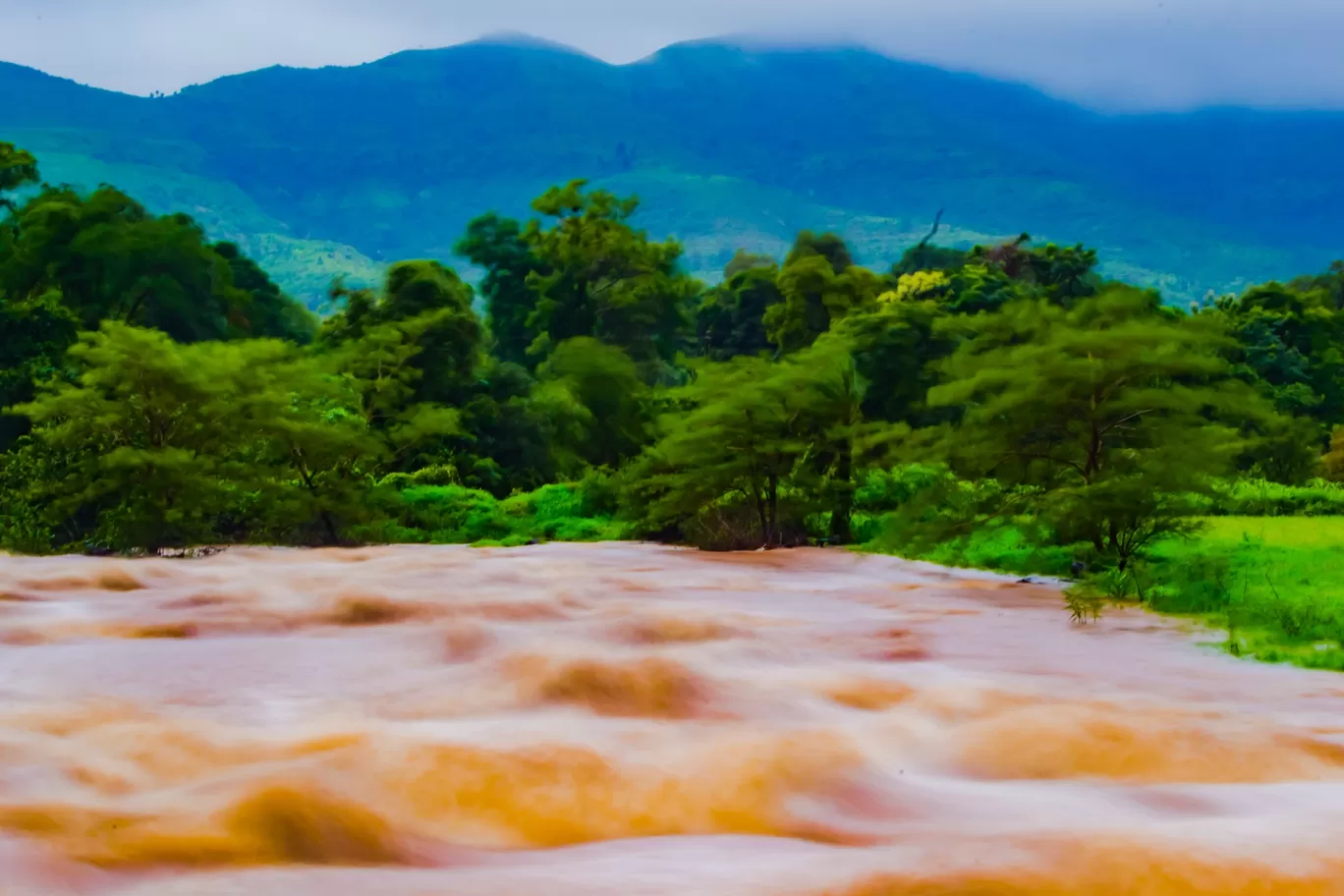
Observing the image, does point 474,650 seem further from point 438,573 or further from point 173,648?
point 438,573

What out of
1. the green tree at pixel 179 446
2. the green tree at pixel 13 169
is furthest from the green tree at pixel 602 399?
the green tree at pixel 13 169

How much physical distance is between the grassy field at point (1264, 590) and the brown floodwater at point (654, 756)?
810 millimetres

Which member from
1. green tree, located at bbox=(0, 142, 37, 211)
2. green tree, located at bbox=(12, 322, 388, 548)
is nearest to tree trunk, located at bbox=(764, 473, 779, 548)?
green tree, located at bbox=(12, 322, 388, 548)

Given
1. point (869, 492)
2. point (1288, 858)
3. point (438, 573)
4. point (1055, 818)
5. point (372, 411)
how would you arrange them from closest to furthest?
point (1288, 858) < point (1055, 818) < point (438, 573) < point (869, 492) < point (372, 411)

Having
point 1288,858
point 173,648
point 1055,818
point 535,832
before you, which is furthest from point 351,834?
point 173,648

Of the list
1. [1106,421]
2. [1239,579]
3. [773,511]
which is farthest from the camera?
[773,511]

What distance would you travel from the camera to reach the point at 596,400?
52031mm

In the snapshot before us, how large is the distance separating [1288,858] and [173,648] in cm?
1131

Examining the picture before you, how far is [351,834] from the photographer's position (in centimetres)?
687

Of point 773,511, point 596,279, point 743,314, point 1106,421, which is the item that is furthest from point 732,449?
point 743,314

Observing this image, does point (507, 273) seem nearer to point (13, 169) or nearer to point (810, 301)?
point (810, 301)

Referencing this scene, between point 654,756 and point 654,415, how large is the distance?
131ft

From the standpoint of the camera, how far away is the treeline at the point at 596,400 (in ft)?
65.3

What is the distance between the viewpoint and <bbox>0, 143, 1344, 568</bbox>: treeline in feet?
65.3
